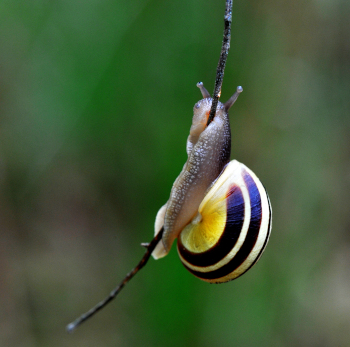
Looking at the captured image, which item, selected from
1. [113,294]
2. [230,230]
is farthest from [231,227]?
[113,294]

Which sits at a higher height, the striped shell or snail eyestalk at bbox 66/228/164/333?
the striped shell

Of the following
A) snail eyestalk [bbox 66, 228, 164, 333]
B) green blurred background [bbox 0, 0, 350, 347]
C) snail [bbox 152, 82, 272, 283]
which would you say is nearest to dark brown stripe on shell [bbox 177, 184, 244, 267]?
snail [bbox 152, 82, 272, 283]

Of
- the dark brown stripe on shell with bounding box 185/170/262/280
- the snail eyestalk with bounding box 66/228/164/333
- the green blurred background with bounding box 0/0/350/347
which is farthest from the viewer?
the green blurred background with bounding box 0/0/350/347

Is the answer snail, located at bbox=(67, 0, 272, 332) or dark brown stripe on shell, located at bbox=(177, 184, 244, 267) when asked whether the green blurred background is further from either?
dark brown stripe on shell, located at bbox=(177, 184, 244, 267)

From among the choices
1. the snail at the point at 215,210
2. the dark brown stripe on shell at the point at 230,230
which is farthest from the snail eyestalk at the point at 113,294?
the dark brown stripe on shell at the point at 230,230

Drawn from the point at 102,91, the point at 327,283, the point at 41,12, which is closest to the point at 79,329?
the point at 102,91

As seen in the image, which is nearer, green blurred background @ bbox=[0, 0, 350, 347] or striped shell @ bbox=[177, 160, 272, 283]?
→ striped shell @ bbox=[177, 160, 272, 283]

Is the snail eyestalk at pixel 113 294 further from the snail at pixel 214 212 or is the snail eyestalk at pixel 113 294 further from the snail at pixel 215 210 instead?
the snail at pixel 215 210
